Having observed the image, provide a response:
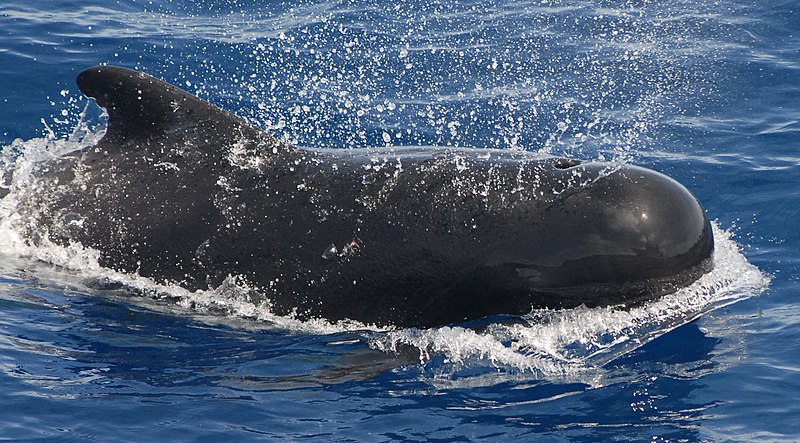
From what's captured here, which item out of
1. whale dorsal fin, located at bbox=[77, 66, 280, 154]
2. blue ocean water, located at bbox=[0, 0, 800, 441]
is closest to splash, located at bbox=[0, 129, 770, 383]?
blue ocean water, located at bbox=[0, 0, 800, 441]

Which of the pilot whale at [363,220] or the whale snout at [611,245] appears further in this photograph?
the pilot whale at [363,220]

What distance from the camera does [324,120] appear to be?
17234mm

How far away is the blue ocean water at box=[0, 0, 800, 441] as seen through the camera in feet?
30.0

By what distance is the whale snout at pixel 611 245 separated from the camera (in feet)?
32.2

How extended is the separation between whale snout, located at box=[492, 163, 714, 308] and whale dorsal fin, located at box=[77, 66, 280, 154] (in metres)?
2.94

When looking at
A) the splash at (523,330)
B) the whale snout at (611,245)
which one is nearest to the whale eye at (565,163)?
the whale snout at (611,245)

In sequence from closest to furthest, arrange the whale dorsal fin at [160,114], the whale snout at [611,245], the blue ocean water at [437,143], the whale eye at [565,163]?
the blue ocean water at [437,143], the whale snout at [611,245], the whale eye at [565,163], the whale dorsal fin at [160,114]

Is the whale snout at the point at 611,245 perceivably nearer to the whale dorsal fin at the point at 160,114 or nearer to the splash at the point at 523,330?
the splash at the point at 523,330

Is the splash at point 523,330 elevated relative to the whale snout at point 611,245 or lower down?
lower down

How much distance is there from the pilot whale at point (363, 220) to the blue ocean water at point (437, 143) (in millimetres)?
247

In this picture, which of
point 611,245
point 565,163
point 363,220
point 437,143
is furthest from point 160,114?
point 437,143

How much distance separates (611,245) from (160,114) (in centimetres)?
471

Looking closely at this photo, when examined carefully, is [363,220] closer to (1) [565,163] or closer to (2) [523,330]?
(2) [523,330]

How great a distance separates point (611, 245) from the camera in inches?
387
